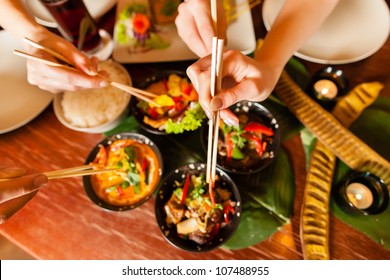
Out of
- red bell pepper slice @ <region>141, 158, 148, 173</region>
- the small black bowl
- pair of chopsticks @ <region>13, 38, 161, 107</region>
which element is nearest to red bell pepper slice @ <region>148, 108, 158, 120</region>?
pair of chopsticks @ <region>13, 38, 161, 107</region>

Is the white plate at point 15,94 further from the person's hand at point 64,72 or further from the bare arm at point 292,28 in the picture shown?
the bare arm at point 292,28

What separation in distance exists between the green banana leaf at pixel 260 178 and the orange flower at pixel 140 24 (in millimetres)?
543

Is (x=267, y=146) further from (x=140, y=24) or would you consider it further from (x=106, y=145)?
(x=140, y=24)

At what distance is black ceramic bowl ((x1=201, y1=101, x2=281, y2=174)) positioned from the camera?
4.58ft

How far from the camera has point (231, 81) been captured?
120 centimetres

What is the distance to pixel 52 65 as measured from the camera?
4.22 feet

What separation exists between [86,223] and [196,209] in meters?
0.55

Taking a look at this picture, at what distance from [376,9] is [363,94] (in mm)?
658

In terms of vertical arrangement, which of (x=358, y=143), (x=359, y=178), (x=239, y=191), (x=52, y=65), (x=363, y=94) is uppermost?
(x=52, y=65)

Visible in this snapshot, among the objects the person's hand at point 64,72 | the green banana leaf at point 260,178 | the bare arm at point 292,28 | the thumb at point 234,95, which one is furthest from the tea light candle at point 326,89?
the person's hand at point 64,72

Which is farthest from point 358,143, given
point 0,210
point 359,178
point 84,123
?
point 0,210

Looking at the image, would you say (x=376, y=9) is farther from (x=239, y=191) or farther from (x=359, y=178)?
(x=239, y=191)

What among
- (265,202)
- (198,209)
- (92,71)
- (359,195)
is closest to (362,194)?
(359,195)

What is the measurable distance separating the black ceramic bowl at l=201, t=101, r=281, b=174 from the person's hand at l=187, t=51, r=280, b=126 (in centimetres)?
27
